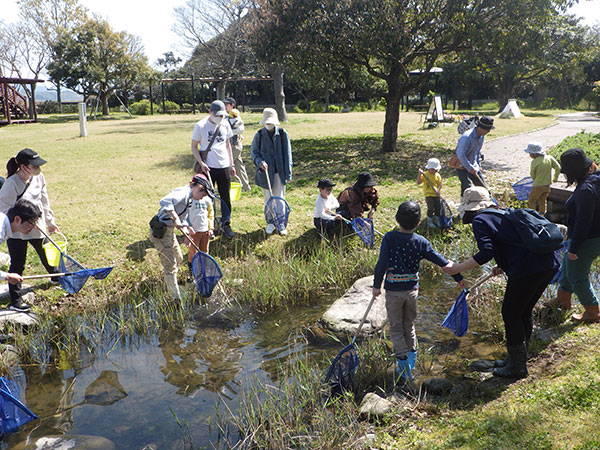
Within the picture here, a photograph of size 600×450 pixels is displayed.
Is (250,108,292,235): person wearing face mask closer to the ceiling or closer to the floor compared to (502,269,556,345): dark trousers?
closer to the ceiling

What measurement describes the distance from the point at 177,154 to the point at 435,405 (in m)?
13.8

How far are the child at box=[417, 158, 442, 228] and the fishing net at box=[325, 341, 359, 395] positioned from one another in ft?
15.2

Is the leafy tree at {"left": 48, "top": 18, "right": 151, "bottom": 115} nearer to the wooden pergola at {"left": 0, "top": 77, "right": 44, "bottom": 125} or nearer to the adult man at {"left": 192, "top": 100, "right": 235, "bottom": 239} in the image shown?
the wooden pergola at {"left": 0, "top": 77, "right": 44, "bottom": 125}

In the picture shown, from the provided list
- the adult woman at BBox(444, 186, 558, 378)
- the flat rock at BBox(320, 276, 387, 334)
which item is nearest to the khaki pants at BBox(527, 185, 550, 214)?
the flat rock at BBox(320, 276, 387, 334)

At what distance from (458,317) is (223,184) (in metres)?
4.63

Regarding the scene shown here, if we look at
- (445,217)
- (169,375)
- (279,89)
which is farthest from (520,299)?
(279,89)

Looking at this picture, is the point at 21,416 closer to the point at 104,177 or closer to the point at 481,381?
the point at 481,381

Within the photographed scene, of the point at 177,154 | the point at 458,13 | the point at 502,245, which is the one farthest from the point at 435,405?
the point at 177,154

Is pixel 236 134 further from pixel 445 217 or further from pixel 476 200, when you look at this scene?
pixel 476 200

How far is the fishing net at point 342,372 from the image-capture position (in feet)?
15.0

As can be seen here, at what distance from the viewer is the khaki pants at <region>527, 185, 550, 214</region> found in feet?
27.8

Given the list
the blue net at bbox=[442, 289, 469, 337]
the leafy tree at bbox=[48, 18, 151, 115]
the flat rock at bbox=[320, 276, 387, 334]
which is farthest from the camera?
the leafy tree at bbox=[48, 18, 151, 115]

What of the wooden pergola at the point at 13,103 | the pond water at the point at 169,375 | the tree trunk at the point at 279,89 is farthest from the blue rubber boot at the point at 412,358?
the wooden pergola at the point at 13,103

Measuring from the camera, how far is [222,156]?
27.0 feet
